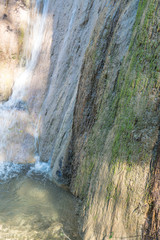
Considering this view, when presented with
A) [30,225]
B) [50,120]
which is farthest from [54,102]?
[30,225]

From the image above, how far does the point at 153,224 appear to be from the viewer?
7.16 feet

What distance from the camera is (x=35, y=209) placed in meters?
3.50

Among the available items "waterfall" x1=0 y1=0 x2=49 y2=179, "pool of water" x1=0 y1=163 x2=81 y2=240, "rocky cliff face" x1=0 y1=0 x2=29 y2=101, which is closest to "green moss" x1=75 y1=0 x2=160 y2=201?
"pool of water" x1=0 y1=163 x2=81 y2=240

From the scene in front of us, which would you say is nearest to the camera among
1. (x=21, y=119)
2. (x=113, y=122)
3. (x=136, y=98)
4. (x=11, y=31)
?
(x=136, y=98)

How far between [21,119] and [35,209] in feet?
11.5

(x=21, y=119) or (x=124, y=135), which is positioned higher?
(x=124, y=135)

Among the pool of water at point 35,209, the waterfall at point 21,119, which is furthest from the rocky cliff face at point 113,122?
the waterfall at point 21,119

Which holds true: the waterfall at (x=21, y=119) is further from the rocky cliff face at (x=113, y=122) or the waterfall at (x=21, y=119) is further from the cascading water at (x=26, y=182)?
the rocky cliff face at (x=113, y=122)

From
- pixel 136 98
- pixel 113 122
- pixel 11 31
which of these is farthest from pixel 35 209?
pixel 11 31

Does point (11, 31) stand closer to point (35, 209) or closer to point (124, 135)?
point (35, 209)

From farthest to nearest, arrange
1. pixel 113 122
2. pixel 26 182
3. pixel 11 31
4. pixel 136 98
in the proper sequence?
pixel 11 31
pixel 26 182
pixel 113 122
pixel 136 98

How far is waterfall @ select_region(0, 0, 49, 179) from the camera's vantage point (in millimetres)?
5852

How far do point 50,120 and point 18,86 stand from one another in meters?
2.88

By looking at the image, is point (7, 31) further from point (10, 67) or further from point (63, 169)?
point (63, 169)
